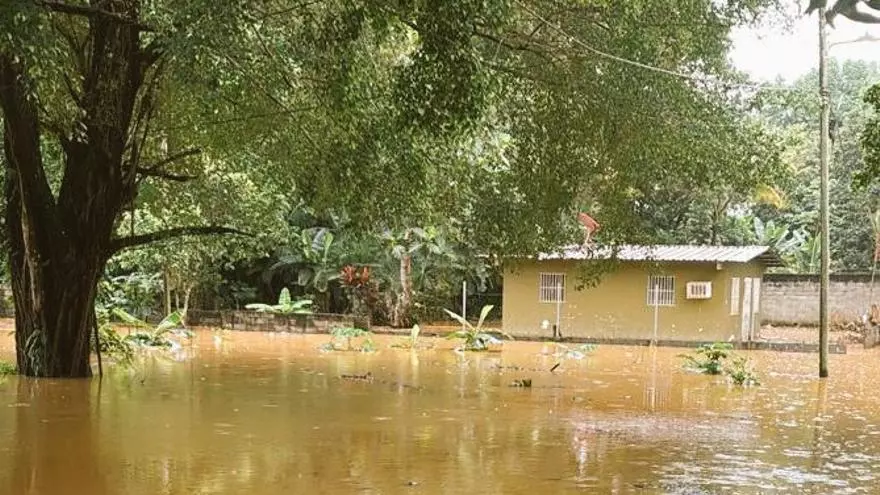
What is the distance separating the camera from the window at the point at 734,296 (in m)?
24.9

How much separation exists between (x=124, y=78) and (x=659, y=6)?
262 inches

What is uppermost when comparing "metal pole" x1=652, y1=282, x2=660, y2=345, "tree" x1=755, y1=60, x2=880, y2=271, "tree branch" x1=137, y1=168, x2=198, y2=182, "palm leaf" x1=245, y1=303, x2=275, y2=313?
"tree" x1=755, y1=60, x2=880, y2=271

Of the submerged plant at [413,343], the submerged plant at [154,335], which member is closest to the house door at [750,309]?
→ the submerged plant at [413,343]

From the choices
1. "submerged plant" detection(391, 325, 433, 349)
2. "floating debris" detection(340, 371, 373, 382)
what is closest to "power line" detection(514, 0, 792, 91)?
"floating debris" detection(340, 371, 373, 382)

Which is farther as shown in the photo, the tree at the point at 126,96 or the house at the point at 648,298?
the house at the point at 648,298

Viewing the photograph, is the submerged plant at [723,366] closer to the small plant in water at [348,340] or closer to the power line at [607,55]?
the power line at [607,55]

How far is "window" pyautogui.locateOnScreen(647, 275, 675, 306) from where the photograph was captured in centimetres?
2505

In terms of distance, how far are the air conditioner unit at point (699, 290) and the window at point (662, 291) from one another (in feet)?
1.68

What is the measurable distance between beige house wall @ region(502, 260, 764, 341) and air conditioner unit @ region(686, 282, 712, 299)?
15 cm

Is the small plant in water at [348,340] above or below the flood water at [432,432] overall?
above

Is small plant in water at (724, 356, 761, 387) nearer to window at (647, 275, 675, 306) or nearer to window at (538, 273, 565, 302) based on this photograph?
window at (647, 275, 675, 306)

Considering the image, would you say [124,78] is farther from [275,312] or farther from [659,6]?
[275,312]

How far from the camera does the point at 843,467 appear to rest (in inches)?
340

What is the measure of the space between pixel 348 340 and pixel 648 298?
8108 mm
